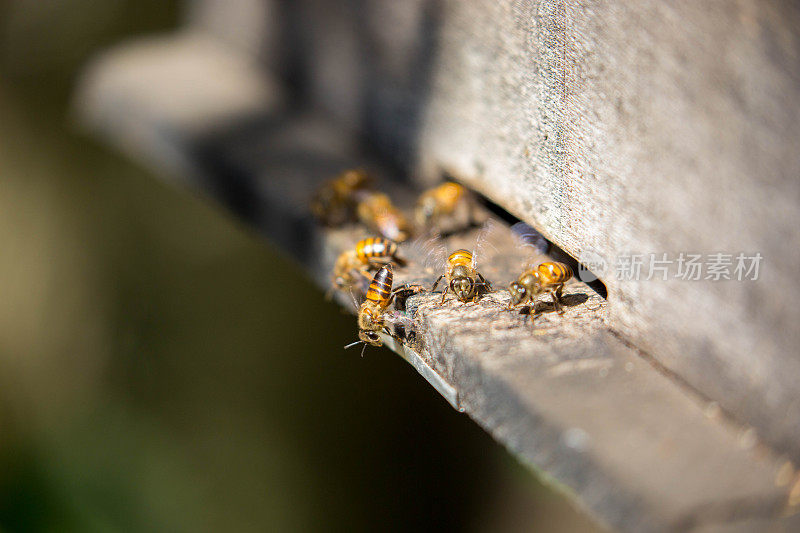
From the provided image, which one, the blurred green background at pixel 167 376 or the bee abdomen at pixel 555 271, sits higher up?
the bee abdomen at pixel 555 271

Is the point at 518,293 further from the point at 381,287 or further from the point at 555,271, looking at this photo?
the point at 381,287

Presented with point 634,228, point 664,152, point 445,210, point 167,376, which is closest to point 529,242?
point 445,210

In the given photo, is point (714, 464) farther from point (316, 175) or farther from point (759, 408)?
point (316, 175)

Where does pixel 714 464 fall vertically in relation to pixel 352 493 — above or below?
above

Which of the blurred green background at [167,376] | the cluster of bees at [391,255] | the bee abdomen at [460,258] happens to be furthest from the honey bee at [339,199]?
the blurred green background at [167,376]

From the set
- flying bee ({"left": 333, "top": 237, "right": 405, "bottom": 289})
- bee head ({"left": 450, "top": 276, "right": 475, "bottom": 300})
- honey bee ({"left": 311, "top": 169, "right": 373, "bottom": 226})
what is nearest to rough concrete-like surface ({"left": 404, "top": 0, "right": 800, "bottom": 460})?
bee head ({"left": 450, "top": 276, "right": 475, "bottom": 300})

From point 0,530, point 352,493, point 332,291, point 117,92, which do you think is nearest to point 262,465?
point 352,493

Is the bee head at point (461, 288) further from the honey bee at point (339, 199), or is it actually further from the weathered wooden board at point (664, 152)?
the honey bee at point (339, 199)

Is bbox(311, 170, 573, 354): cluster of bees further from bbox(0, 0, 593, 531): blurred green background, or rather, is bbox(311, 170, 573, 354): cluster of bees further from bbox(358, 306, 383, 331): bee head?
bbox(0, 0, 593, 531): blurred green background
